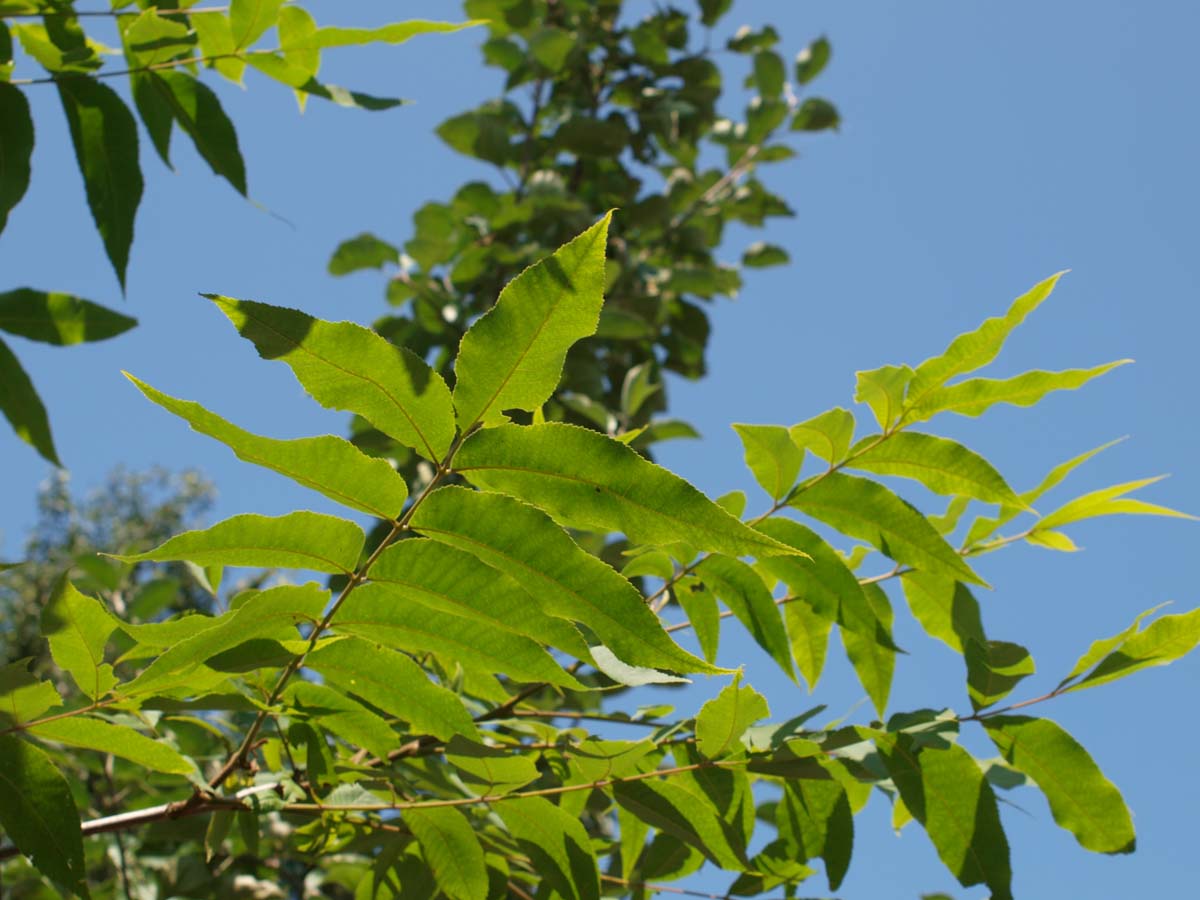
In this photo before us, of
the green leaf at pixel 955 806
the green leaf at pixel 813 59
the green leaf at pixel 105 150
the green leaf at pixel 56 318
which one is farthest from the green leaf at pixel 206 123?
the green leaf at pixel 813 59

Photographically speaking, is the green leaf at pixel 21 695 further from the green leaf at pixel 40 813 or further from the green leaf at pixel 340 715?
the green leaf at pixel 340 715

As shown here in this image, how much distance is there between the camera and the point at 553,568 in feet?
2.29

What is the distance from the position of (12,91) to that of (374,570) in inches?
34.6

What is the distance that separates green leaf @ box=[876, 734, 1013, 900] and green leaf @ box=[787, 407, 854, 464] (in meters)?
0.26

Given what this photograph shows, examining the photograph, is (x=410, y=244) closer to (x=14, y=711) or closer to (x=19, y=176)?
(x=19, y=176)

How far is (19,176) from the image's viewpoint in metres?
1.23

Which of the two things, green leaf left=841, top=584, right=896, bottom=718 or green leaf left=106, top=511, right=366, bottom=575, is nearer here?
green leaf left=106, top=511, right=366, bottom=575

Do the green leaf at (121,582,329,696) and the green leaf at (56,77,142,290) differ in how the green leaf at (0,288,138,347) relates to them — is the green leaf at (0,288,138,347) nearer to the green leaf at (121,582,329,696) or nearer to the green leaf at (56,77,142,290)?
the green leaf at (56,77,142,290)

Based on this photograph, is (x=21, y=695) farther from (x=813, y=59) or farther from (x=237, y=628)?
(x=813, y=59)

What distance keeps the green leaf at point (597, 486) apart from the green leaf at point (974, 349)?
388 mm

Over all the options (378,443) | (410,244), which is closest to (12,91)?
(378,443)

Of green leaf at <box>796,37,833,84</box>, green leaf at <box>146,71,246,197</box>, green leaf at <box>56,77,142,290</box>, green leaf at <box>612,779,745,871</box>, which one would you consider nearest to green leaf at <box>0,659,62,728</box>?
green leaf at <box>612,779,745,871</box>

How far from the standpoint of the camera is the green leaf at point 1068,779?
912 mm

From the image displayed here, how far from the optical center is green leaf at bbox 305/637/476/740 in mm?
831
